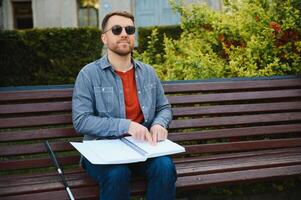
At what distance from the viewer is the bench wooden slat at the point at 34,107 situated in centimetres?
360

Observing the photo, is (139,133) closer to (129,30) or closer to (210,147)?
(129,30)

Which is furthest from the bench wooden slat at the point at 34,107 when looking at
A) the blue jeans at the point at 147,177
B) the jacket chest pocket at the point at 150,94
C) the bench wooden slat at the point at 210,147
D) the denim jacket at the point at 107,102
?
the blue jeans at the point at 147,177

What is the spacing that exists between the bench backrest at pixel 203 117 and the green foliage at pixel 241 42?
0.64 metres

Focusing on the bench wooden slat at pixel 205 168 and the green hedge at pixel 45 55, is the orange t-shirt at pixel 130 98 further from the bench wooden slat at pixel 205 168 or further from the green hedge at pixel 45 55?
the green hedge at pixel 45 55

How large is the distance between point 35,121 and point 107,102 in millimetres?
639

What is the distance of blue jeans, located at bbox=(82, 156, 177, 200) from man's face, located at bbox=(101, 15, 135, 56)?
0.82 m

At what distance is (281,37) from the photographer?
16.3 ft

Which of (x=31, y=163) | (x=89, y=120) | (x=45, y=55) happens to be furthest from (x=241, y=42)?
(x=45, y=55)

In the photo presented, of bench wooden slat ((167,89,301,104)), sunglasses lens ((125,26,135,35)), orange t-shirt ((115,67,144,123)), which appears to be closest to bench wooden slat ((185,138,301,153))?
bench wooden slat ((167,89,301,104))

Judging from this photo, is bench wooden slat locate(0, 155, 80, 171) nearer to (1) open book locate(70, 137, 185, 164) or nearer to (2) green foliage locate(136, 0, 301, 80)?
(1) open book locate(70, 137, 185, 164)

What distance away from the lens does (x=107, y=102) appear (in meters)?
3.34

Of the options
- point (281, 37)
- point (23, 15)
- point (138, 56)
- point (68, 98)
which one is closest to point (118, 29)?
point (68, 98)

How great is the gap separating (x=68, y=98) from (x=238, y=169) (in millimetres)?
1397

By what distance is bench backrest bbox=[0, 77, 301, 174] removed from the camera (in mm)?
3590
